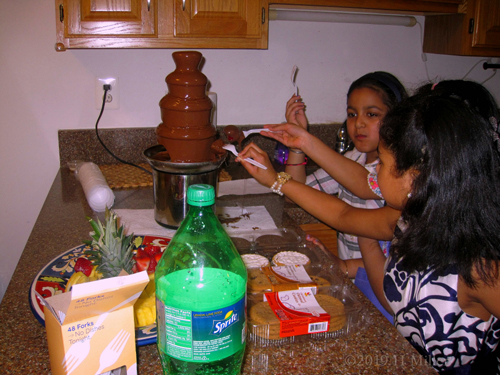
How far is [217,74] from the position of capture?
1875 mm

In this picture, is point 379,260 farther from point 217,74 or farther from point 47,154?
point 47,154

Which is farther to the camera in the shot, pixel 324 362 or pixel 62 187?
pixel 62 187

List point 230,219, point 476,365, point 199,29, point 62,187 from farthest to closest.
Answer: point 62,187, point 199,29, point 230,219, point 476,365

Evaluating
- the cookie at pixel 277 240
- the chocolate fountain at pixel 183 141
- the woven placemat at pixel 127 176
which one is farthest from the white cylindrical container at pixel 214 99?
the cookie at pixel 277 240

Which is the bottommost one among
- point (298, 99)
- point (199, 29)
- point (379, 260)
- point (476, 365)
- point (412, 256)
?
point (476, 365)

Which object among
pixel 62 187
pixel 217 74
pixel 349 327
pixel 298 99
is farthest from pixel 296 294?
pixel 217 74

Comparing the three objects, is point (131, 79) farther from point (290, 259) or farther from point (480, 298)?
point (480, 298)

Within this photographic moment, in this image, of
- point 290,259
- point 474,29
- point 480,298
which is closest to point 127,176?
point 290,259

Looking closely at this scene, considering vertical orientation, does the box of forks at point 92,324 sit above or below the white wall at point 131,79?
below

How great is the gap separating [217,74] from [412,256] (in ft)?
4.30

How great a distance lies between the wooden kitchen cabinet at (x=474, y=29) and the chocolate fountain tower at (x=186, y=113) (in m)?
1.12

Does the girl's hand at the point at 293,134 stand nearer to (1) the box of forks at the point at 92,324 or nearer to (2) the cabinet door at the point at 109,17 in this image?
(2) the cabinet door at the point at 109,17

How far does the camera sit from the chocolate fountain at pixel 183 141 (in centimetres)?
113

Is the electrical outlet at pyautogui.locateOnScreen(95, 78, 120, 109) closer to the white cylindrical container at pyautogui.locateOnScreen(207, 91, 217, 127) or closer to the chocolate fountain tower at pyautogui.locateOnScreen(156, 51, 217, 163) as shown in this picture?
the white cylindrical container at pyautogui.locateOnScreen(207, 91, 217, 127)
